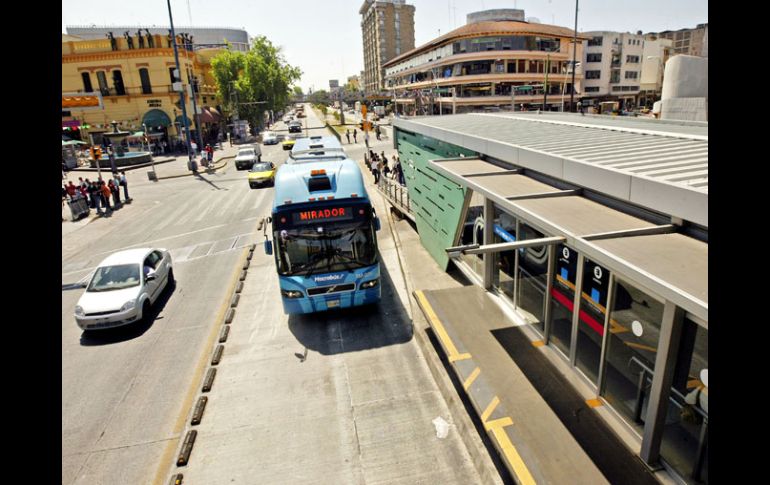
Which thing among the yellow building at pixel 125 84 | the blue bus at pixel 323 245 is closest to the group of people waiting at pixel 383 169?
the blue bus at pixel 323 245

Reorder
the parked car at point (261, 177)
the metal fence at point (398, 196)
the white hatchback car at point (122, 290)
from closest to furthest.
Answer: the white hatchback car at point (122, 290) < the metal fence at point (398, 196) < the parked car at point (261, 177)

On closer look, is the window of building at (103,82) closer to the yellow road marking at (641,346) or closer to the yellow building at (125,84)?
the yellow building at (125,84)

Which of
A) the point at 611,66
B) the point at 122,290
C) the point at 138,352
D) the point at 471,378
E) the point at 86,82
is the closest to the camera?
the point at 471,378

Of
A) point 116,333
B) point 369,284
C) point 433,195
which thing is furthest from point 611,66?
point 116,333

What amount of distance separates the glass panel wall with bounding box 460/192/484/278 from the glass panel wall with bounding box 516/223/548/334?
2.17 m

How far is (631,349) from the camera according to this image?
5844 mm

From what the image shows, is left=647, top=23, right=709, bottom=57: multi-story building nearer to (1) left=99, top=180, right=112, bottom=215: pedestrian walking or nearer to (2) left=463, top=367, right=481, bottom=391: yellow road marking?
(1) left=99, top=180, right=112, bottom=215: pedestrian walking

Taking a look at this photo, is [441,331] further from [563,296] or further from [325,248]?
[325,248]

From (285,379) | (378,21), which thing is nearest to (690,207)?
(285,379)

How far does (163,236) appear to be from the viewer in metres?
19.5

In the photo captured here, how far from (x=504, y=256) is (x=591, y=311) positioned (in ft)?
11.2

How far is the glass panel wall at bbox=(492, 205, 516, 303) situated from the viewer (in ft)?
30.7

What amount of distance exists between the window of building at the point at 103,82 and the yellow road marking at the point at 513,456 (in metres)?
→ 57.0

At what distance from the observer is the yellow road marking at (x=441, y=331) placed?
804 cm
